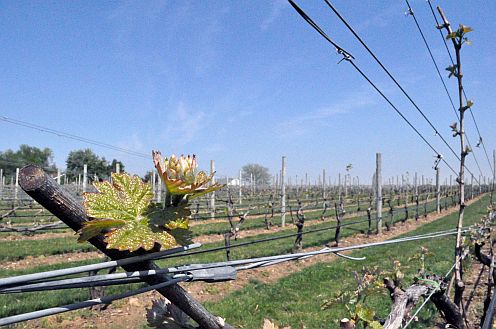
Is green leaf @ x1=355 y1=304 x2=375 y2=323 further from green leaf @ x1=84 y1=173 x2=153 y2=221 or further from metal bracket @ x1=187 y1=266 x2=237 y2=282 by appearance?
green leaf @ x1=84 y1=173 x2=153 y2=221

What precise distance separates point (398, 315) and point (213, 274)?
976mm

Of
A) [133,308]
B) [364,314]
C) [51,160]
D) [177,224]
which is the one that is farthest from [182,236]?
[51,160]

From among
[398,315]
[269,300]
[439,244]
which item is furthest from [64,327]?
[439,244]

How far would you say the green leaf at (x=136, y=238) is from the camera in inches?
21.8

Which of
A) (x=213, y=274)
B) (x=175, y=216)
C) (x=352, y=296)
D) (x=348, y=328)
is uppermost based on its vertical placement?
(x=175, y=216)

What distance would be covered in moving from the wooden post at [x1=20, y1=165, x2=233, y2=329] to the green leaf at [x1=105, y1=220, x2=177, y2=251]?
0.12 ft

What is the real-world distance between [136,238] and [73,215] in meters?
0.10

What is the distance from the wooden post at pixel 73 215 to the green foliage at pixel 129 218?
0.02 m

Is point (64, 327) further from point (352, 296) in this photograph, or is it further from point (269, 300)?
point (352, 296)

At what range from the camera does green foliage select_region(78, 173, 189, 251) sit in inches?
22.2

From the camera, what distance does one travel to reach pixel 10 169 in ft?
201

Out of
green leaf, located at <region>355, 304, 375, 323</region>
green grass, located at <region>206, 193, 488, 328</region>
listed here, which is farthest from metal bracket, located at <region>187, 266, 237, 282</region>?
green grass, located at <region>206, 193, 488, 328</region>

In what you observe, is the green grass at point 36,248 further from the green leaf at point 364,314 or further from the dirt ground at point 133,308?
the green leaf at point 364,314

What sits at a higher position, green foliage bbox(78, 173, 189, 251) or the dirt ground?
green foliage bbox(78, 173, 189, 251)
